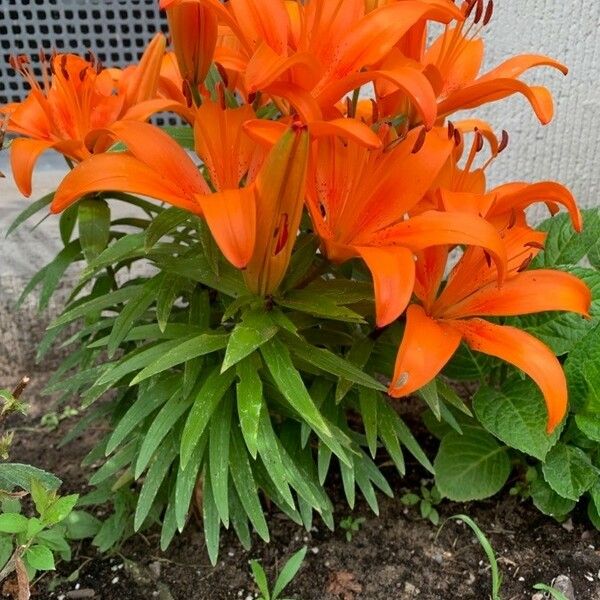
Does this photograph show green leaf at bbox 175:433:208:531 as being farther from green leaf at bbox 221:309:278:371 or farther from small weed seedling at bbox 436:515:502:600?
small weed seedling at bbox 436:515:502:600

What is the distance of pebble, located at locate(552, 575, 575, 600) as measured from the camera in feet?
3.54

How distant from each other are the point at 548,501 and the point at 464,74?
0.68 m

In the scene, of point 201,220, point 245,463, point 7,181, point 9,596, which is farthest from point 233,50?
point 7,181

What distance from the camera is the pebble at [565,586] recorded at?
1078mm

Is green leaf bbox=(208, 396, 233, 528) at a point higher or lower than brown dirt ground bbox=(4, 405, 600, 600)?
higher

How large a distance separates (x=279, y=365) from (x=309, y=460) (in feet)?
0.91

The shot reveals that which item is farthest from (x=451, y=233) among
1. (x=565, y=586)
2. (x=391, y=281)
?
(x=565, y=586)

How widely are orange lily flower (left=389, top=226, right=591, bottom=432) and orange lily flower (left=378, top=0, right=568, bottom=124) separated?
0.17 meters

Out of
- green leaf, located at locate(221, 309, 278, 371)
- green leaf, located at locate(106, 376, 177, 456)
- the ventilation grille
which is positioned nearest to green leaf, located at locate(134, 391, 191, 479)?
green leaf, located at locate(106, 376, 177, 456)

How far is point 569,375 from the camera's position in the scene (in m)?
1.15

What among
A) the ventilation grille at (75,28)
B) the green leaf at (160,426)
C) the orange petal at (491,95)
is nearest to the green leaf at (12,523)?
the green leaf at (160,426)

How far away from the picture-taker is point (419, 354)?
0.77 meters

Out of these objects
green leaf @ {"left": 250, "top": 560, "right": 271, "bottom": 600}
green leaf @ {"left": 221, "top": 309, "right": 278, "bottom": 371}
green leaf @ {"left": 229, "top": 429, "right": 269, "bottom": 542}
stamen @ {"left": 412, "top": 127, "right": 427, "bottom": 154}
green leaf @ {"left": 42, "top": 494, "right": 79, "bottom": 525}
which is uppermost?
stamen @ {"left": 412, "top": 127, "right": 427, "bottom": 154}

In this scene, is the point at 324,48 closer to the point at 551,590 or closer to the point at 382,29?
the point at 382,29
